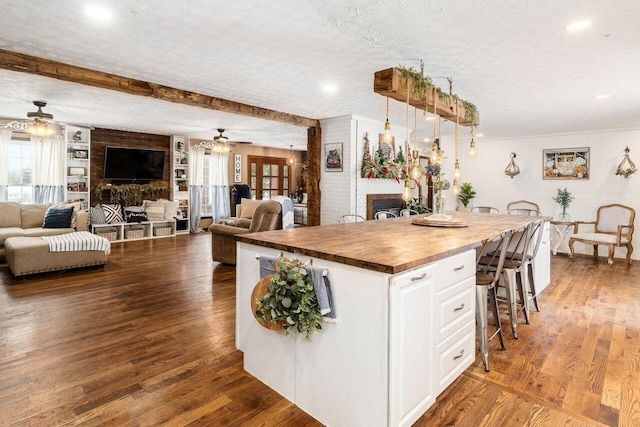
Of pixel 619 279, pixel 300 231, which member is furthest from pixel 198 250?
pixel 619 279

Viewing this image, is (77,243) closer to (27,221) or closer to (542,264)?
(27,221)

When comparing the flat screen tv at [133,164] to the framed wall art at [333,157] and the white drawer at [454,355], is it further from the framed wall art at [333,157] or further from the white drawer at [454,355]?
the white drawer at [454,355]

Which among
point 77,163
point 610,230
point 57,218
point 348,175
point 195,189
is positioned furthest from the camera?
point 195,189

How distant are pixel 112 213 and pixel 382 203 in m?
5.51

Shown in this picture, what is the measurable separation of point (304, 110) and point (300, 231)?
3.22 meters

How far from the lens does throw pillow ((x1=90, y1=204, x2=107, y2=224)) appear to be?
7.29 meters

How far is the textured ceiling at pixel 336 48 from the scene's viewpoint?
2408mm

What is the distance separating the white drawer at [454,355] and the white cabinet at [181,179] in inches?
299

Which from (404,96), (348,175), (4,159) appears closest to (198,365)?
(404,96)

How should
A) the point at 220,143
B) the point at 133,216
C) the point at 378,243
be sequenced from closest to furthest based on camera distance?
1. the point at 378,243
2. the point at 133,216
3. the point at 220,143

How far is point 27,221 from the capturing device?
6.05 meters

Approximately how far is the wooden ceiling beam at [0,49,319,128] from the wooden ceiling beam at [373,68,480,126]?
2.68m

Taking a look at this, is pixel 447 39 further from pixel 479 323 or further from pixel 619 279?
pixel 619 279

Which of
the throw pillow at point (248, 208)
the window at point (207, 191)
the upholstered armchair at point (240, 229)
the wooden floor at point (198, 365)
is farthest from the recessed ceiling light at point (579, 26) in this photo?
the window at point (207, 191)
